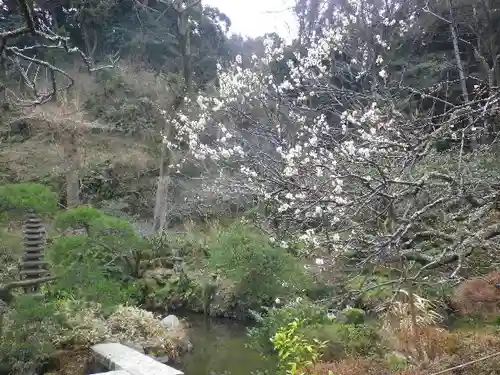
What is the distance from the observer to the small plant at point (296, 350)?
451 centimetres

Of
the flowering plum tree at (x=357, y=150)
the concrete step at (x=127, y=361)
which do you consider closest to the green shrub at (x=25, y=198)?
the concrete step at (x=127, y=361)

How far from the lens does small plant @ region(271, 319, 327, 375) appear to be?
4.51 metres

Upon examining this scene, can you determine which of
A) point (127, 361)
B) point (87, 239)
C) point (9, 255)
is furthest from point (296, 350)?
point (9, 255)

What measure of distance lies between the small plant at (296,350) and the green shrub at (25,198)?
3059 mm

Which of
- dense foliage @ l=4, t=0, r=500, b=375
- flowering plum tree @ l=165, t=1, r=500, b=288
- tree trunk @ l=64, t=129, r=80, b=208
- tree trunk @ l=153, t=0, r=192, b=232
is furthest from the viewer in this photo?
tree trunk @ l=153, t=0, r=192, b=232

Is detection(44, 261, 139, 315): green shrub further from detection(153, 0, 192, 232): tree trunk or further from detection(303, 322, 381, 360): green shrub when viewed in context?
detection(153, 0, 192, 232): tree trunk

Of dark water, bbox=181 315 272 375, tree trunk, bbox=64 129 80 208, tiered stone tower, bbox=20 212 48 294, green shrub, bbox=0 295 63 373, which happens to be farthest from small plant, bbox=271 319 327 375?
tree trunk, bbox=64 129 80 208

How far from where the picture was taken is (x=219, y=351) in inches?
276

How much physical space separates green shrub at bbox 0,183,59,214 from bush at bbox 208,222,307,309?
3426 mm

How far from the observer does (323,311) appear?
5621 millimetres

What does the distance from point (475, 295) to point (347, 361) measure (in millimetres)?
1982

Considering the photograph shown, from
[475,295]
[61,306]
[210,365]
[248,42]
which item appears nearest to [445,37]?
[248,42]

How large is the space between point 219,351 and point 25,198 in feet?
12.0

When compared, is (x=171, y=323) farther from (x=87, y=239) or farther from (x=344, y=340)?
(x=344, y=340)
